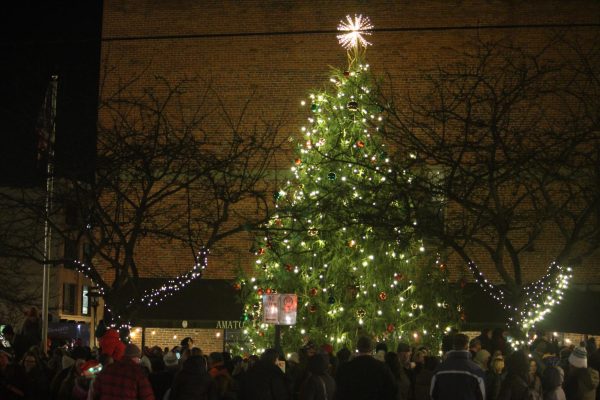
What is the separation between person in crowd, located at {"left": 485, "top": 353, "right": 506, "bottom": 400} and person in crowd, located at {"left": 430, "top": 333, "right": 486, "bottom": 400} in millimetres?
2331

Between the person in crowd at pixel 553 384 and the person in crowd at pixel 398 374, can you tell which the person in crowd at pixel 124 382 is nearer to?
the person in crowd at pixel 398 374

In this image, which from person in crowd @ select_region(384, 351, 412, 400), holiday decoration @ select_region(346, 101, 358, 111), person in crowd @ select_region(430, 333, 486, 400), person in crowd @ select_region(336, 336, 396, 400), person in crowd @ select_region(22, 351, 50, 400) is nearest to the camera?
person in crowd @ select_region(430, 333, 486, 400)

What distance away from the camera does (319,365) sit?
12.4m

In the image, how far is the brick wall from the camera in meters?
29.3

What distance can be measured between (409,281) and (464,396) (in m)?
11.8

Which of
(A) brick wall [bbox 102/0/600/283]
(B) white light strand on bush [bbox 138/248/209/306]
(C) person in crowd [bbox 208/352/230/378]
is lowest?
(C) person in crowd [bbox 208/352/230/378]

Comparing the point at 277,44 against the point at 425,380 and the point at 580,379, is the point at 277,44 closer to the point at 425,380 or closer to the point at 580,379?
the point at 425,380

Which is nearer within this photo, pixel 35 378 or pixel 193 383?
pixel 193 383

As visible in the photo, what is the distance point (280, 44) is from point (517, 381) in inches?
791

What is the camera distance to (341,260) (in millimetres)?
21578

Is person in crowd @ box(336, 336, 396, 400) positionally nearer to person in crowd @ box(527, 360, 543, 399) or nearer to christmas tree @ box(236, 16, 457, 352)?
person in crowd @ box(527, 360, 543, 399)

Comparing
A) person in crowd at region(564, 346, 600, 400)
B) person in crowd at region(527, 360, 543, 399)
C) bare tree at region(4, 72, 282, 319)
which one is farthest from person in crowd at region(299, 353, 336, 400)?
bare tree at region(4, 72, 282, 319)

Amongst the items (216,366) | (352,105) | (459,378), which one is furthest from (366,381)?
(352,105)

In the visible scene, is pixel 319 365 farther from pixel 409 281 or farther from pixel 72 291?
pixel 72 291
